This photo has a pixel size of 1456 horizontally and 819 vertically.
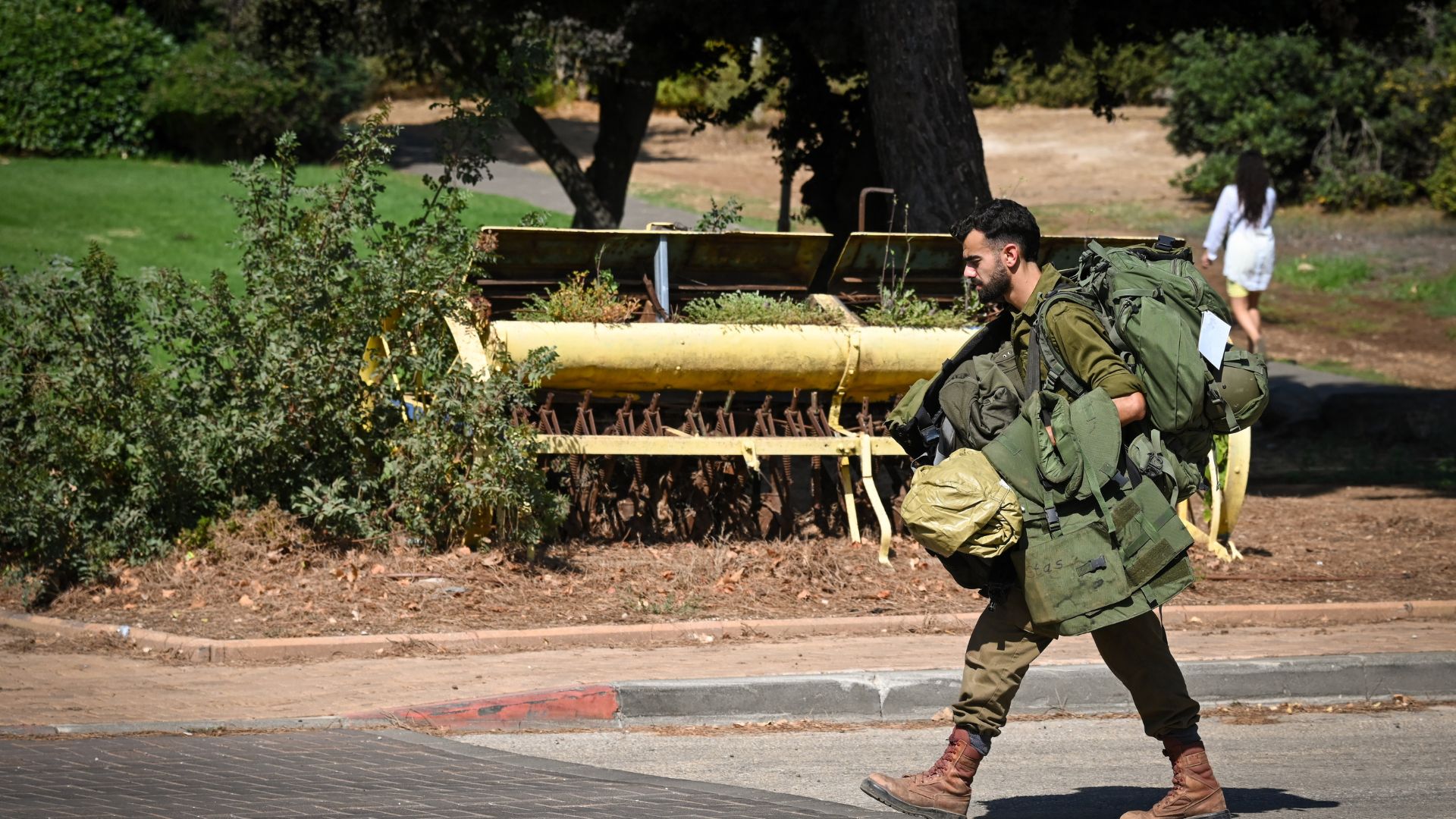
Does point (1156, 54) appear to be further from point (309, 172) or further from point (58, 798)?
point (58, 798)

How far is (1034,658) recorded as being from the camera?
15.0 ft

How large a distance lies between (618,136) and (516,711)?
12149 mm

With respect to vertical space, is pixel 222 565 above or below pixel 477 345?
below

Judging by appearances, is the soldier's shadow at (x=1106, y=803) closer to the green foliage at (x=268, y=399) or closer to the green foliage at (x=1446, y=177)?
the green foliage at (x=268, y=399)

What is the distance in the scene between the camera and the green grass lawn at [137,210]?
19516 millimetres

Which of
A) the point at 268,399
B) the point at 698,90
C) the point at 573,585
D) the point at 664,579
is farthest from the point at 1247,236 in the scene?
the point at 698,90

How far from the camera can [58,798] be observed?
15.8 feet

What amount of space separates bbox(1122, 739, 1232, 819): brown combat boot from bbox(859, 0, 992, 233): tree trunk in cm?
715

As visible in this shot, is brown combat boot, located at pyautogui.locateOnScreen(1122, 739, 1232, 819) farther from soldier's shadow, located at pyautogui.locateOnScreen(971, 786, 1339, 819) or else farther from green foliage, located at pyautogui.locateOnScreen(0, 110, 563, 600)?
green foliage, located at pyautogui.locateOnScreen(0, 110, 563, 600)

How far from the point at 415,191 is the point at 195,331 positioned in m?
17.7

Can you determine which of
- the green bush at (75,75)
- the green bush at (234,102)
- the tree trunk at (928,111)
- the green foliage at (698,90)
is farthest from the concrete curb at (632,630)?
the green bush at (75,75)

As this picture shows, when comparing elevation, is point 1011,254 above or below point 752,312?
above

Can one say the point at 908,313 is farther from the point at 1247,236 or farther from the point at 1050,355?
the point at 1247,236

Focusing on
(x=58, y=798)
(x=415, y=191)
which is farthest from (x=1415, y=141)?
(x=58, y=798)
